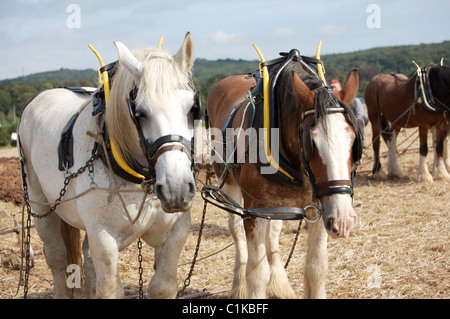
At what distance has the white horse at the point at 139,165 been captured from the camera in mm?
2264

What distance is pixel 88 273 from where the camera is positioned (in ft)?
11.4

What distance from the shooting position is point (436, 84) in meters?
8.08

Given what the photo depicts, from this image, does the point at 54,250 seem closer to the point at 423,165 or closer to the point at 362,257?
the point at 362,257

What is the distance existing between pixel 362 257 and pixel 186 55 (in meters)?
3.13

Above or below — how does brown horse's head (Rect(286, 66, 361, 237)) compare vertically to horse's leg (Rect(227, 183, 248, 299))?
above

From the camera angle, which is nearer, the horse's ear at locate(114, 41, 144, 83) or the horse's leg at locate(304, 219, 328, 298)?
the horse's ear at locate(114, 41, 144, 83)

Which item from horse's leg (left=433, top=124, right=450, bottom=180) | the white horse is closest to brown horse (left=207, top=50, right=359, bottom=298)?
the white horse

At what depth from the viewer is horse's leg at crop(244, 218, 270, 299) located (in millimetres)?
3258

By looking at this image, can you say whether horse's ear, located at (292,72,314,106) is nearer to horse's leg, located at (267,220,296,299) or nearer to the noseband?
the noseband
